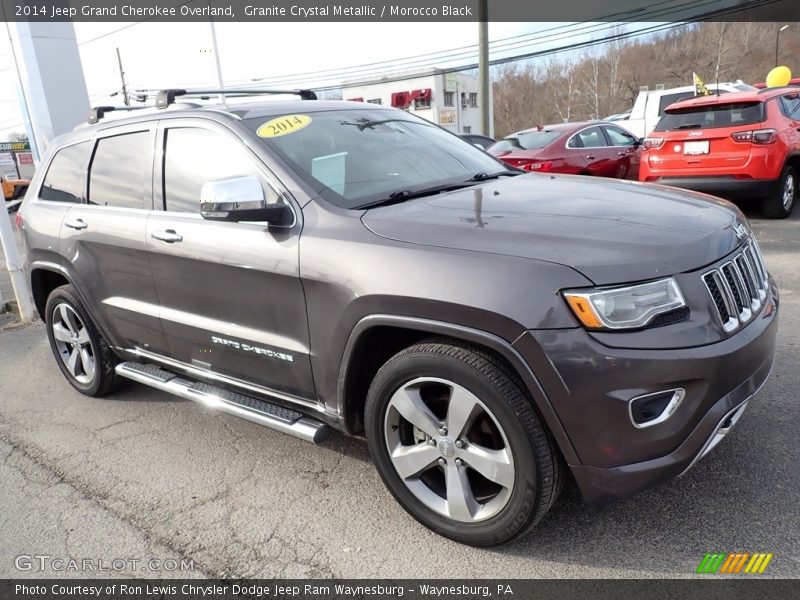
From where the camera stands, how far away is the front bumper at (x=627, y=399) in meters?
2.04

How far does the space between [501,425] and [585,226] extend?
2.65 ft

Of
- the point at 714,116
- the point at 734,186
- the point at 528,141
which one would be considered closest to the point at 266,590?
the point at 734,186

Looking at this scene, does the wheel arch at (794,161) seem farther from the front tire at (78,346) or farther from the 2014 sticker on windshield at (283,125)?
the front tire at (78,346)

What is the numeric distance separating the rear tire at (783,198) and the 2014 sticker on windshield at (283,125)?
6.91m

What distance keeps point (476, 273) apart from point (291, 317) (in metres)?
0.97

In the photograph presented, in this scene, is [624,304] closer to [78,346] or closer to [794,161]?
[78,346]

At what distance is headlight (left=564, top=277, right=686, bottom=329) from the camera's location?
2.06 meters

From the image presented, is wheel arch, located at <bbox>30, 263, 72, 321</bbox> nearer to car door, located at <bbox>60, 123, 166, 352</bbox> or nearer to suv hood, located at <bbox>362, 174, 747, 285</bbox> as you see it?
car door, located at <bbox>60, 123, 166, 352</bbox>

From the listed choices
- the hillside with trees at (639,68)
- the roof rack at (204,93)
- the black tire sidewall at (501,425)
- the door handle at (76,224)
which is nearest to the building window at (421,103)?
the hillside with trees at (639,68)

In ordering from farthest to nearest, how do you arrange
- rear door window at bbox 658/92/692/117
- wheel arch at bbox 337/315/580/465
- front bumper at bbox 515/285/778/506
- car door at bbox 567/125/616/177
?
rear door window at bbox 658/92/692/117
car door at bbox 567/125/616/177
wheel arch at bbox 337/315/580/465
front bumper at bbox 515/285/778/506

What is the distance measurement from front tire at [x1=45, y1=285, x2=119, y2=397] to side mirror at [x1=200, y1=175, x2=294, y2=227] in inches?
77.3

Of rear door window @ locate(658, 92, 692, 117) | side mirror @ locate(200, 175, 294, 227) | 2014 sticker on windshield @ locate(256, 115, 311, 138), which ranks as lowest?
rear door window @ locate(658, 92, 692, 117)

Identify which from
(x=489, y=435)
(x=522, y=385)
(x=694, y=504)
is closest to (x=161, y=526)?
(x=489, y=435)

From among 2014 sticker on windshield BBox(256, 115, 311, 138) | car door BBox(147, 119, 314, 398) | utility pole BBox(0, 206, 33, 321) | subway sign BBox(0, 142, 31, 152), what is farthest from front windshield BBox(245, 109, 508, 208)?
subway sign BBox(0, 142, 31, 152)
